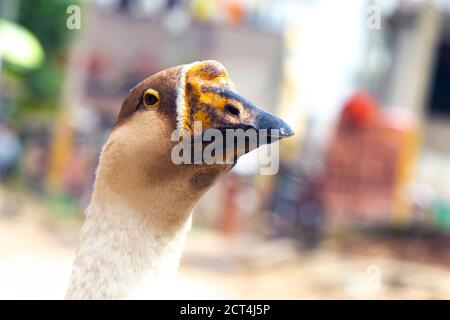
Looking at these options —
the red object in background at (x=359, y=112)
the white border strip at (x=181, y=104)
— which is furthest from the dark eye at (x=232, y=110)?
the red object in background at (x=359, y=112)

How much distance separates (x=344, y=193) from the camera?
463 inches

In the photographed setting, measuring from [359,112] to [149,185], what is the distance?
9.60 meters

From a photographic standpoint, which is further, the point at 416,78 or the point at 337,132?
the point at 416,78

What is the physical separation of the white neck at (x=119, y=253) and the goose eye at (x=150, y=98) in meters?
0.32

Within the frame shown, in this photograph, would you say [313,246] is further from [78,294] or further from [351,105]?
[78,294]

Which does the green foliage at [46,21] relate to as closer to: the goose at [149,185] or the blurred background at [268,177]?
the blurred background at [268,177]

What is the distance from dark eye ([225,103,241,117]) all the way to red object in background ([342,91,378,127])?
9.53m

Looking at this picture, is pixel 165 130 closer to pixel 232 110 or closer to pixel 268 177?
pixel 232 110

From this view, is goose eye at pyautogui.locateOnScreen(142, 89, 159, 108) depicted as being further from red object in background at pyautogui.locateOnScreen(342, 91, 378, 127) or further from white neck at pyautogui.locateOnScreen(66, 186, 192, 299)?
red object in background at pyautogui.locateOnScreen(342, 91, 378, 127)

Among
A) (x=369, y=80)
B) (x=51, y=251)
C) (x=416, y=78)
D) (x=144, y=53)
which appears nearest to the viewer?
(x=51, y=251)

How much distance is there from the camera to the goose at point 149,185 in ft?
7.54

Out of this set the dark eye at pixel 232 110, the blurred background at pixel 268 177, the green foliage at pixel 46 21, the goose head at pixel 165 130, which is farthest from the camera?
the green foliage at pixel 46 21
